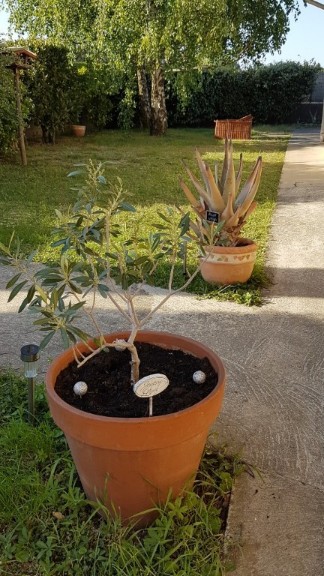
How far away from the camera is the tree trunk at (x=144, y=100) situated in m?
16.6

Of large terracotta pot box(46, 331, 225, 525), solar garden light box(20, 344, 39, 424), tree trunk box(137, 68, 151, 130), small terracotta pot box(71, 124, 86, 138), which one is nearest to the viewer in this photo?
large terracotta pot box(46, 331, 225, 525)

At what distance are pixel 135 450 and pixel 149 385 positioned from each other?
0.67 ft

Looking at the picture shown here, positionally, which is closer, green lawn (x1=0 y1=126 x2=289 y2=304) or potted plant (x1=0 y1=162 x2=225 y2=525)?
potted plant (x1=0 y1=162 x2=225 y2=525)

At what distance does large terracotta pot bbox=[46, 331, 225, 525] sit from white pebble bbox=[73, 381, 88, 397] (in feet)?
0.26

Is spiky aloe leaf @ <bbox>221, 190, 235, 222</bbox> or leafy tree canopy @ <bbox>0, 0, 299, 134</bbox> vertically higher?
leafy tree canopy @ <bbox>0, 0, 299, 134</bbox>

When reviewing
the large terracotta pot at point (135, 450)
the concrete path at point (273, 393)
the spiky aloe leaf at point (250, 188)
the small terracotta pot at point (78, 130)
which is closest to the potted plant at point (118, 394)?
the large terracotta pot at point (135, 450)

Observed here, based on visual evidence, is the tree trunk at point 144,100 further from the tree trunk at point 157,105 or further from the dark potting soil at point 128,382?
the dark potting soil at point 128,382

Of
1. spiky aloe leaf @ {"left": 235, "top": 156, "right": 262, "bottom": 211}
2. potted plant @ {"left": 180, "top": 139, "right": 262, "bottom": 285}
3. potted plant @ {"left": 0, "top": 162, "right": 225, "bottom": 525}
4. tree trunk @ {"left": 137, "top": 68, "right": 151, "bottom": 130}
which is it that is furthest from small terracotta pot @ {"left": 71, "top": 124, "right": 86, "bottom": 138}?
potted plant @ {"left": 0, "top": 162, "right": 225, "bottom": 525}

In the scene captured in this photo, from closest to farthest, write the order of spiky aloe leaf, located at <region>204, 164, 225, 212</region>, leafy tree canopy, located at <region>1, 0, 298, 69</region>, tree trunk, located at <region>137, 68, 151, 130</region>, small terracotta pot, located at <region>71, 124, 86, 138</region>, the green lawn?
spiky aloe leaf, located at <region>204, 164, 225, 212</region>
the green lawn
leafy tree canopy, located at <region>1, 0, 298, 69</region>
small terracotta pot, located at <region>71, 124, 86, 138</region>
tree trunk, located at <region>137, 68, 151, 130</region>

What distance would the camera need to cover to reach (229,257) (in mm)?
3826

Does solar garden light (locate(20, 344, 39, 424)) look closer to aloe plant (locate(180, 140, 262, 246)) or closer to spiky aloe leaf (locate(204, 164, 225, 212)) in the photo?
aloe plant (locate(180, 140, 262, 246))

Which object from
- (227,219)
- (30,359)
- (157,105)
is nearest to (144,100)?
(157,105)

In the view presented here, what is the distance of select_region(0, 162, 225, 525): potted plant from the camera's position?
162 cm

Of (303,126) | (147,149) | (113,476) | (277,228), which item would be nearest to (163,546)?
(113,476)
